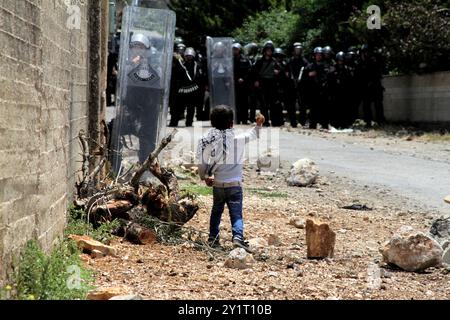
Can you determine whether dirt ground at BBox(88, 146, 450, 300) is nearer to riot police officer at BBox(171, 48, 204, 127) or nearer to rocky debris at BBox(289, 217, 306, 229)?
rocky debris at BBox(289, 217, 306, 229)

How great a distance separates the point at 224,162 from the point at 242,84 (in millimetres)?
16457

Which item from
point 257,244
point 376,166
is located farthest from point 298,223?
point 376,166

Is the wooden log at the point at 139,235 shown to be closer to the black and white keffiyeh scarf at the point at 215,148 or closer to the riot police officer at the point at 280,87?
the black and white keffiyeh scarf at the point at 215,148

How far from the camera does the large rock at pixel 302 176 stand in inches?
475

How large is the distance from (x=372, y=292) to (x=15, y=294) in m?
2.14

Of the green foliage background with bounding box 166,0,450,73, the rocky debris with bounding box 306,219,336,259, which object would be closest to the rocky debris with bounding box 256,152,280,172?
the rocky debris with bounding box 306,219,336,259

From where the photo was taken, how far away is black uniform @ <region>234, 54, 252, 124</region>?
23.8 meters

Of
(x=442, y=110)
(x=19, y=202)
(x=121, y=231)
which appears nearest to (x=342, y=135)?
(x=442, y=110)

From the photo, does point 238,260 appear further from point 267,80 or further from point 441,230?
point 267,80

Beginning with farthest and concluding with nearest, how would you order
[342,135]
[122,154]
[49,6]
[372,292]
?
1. [342,135]
2. [122,154]
3. [49,6]
4. [372,292]

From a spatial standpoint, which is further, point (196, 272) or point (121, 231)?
point (121, 231)

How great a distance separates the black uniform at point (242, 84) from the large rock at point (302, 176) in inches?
454

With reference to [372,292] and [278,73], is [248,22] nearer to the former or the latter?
[278,73]

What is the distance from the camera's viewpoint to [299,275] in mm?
6352
